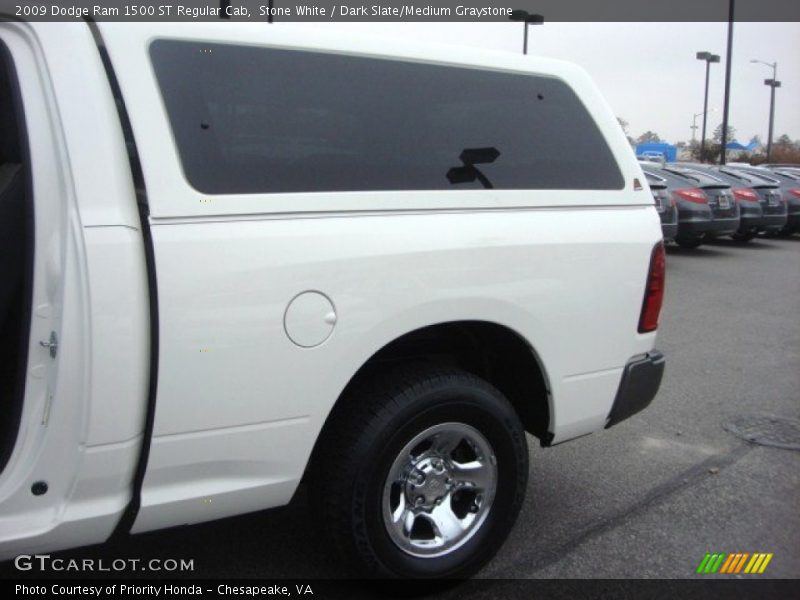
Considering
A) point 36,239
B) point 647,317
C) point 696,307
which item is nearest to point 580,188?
point 647,317

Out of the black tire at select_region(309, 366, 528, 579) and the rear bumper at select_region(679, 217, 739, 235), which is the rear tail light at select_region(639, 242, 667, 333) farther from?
the rear bumper at select_region(679, 217, 739, 235)

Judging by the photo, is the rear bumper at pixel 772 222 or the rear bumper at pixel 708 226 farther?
the rear bumper at pixel 772 222

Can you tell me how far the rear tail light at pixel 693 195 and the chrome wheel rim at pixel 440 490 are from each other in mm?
11783

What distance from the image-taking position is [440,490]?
2.79 m

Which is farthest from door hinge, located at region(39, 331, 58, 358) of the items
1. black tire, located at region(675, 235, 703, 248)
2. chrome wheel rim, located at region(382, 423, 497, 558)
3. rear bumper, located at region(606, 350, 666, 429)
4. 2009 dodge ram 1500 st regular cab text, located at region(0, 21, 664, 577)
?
black tire, located at region(675, 235, 703, 248)

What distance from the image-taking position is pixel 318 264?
7.61 ft

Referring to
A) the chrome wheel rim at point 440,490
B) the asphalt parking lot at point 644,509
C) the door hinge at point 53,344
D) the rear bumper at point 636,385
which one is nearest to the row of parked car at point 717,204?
the asphalt parking lot at point 644,509

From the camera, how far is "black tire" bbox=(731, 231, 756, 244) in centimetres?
1625

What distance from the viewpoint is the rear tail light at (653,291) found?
3.15 m

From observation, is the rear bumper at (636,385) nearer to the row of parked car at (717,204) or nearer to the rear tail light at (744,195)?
the row of parked car at (717,204)

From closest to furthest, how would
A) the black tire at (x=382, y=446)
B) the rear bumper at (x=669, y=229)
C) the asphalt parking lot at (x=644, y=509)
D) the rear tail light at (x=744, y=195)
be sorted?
the black tire at (x=382, y=446) < the asphalt parking lot at (x=644, y=509) < the rear bumper at (x=669, y=229) < the rear tail light at (x=744, y=195)

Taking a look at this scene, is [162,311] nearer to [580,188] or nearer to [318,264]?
[318,264]

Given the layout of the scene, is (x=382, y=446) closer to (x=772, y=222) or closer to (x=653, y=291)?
(x=653, y=291)

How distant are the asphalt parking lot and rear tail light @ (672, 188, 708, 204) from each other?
775 cm
